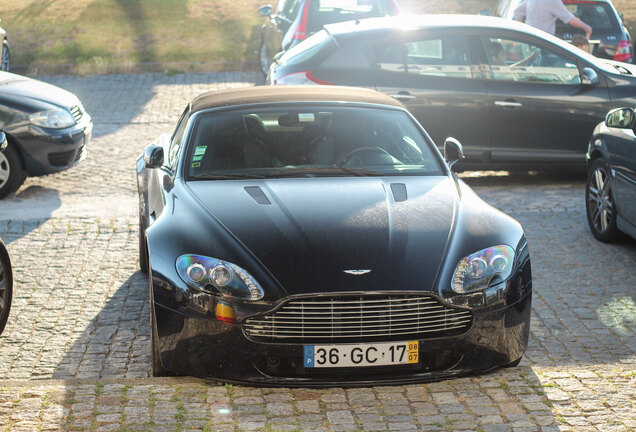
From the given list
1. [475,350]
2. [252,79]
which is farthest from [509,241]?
[252,79]

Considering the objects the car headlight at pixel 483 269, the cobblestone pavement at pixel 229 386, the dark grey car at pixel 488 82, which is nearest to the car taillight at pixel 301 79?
the dark grey car at pixel 488 82

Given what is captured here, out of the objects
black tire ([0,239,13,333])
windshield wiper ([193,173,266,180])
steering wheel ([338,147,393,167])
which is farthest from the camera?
steering wheel ([338,147,393,167])

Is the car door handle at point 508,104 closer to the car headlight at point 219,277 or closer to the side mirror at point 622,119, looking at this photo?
the side mirror at point 622,119

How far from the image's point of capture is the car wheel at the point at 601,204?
834 cm

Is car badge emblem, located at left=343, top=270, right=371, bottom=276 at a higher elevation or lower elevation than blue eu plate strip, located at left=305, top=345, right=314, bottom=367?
higher

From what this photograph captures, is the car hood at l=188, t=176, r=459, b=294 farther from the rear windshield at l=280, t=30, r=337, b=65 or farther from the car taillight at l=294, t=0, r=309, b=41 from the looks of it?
the car taillight at l=294, t=0, r=309, b=41

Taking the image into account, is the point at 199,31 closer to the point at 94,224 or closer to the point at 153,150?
the point at 94,224

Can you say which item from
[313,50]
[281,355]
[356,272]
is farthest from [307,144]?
[313,50]

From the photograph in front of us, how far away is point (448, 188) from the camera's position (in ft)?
20.1

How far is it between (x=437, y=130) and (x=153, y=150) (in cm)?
443

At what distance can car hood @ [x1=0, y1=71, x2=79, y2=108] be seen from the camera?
10570 millimetres

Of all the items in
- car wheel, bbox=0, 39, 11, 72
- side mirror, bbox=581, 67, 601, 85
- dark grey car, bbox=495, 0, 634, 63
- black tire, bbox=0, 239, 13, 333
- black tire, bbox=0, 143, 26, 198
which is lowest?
car wheel, bbox=0, 39, 11, 72

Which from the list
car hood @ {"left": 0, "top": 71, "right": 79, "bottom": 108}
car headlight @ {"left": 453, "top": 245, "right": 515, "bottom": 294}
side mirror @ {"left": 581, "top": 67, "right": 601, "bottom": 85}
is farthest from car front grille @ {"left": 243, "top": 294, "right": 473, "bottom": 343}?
car hood @ {"left": 0, "top": 71, "right": 79, "bottom": 108}

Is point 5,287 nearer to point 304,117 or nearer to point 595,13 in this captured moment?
point 304,117
